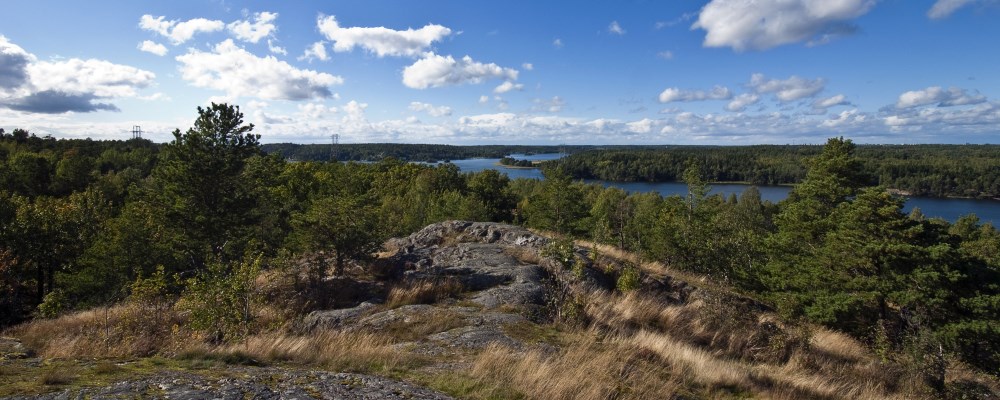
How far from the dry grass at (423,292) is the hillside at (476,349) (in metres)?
0.04

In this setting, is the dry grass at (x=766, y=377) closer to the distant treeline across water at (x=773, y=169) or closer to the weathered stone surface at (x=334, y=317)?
the weathered stone surface at (x=334, y=317)

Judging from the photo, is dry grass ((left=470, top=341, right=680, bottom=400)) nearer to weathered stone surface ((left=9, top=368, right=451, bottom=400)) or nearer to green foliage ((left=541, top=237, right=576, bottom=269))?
weathered stone surface ((left=9, top=368, right=451, bottom=400))

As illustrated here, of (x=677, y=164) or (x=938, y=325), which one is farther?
(x=677, y=164)

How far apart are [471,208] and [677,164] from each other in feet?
428

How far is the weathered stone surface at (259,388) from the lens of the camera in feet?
14.3

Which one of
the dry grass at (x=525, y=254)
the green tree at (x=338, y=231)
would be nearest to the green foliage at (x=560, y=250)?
the dry grass at (x=525, y=254)

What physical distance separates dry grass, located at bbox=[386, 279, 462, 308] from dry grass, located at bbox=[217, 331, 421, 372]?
10.8 ft

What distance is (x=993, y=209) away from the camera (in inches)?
4067

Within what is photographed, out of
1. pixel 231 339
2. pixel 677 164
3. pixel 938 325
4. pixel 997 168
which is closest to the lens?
pixel 231 339

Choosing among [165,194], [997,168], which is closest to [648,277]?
[165,194]

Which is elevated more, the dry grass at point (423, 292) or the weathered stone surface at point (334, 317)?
the dry grass at point (423, 292)

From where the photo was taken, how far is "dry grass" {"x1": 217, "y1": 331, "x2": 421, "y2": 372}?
6.11m

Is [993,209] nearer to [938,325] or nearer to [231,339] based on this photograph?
[938,325]

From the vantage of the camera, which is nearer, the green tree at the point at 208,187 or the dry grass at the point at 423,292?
the dry grass at the point at 423,292
